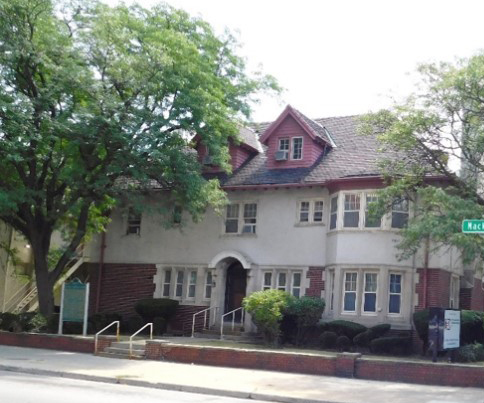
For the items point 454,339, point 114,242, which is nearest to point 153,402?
point 454,339

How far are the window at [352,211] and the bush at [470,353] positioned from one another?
6.44m

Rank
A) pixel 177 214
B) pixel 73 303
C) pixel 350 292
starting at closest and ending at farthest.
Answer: pixel 73 303 < pixel 350 292 < pixel 177 214

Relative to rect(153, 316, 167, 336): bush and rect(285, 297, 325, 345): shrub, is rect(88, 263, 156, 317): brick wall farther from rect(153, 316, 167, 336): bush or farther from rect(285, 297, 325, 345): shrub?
rect(285, 297, 325, 345): shrub

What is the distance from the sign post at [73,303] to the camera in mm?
24875

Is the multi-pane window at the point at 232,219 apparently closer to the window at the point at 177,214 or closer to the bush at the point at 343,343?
the window at the point at 177,214

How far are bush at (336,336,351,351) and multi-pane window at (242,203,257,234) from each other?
6555 millimetres

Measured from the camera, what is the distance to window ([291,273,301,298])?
92.0 feet

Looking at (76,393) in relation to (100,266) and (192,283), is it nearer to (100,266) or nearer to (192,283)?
(192,283)

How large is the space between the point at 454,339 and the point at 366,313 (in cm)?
624

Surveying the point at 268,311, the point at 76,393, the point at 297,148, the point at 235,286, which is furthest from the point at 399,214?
the point at 76,393

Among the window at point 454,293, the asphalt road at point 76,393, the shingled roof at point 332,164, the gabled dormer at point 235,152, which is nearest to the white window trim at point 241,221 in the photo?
the shingled roof at point 332,164

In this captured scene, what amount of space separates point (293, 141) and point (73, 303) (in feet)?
35.8

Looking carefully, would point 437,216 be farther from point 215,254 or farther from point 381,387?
point 215,254

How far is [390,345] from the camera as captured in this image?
79.7ft
